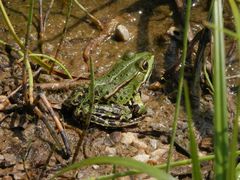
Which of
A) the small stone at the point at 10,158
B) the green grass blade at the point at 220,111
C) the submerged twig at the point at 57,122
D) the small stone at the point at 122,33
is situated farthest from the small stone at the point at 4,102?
the green grass blade at the point at 220,111

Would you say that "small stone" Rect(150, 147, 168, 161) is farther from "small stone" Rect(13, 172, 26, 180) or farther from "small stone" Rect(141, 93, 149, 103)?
"small stone" Rect(13, 172, 26, 180)

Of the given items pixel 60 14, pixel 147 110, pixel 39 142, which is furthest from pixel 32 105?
pixel 60 14

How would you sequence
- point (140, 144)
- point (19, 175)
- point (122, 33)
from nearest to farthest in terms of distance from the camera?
point (19, 175), point (140, 144), point (122, 33)

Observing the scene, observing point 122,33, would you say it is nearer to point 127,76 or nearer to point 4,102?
point 127,76

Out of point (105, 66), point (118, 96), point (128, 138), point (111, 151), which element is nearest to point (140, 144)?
point (128, 138)

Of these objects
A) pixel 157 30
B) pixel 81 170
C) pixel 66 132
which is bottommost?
pixel 81 170

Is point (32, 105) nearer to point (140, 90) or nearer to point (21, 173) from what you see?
point (21, 173)
